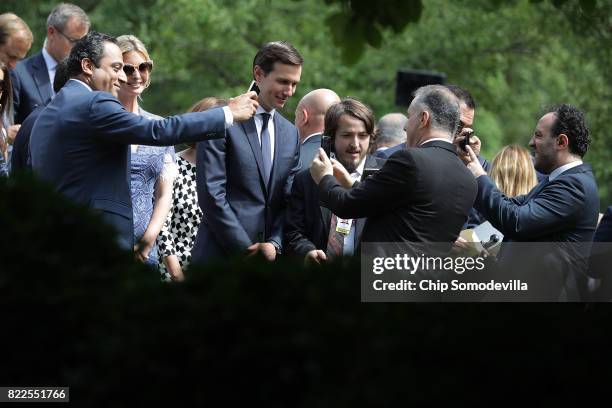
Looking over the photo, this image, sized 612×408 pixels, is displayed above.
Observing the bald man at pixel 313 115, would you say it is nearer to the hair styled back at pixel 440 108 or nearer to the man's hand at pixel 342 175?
the man's hand at pixel 342 175

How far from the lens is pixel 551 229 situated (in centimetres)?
704

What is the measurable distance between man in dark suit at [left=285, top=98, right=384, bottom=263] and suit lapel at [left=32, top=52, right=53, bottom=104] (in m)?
3.27

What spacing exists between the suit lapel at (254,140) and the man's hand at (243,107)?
0.50 metres

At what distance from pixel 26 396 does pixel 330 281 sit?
129 centimetres

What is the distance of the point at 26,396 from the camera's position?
419 centimetres

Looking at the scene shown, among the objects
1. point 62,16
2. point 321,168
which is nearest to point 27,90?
point 62,16

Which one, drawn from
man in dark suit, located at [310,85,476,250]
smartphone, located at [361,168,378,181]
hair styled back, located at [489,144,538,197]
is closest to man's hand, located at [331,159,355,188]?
smartphone, located at [361,168,378,181]

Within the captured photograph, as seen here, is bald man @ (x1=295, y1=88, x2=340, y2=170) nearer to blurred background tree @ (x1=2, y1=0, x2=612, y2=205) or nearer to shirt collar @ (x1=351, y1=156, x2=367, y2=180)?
shirt collar @ (x1=351, y1=156, x2=367, y2=180)

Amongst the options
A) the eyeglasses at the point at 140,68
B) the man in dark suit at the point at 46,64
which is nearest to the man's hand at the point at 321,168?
the eyeglasses at the point at 140,68

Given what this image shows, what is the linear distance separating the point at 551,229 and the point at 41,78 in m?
5.13

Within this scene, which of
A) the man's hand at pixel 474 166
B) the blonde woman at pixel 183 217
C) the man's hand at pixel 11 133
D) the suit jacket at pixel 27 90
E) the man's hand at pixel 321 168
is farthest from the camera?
the suit jacket at pixel 27 90

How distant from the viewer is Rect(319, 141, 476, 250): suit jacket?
6.12 metres

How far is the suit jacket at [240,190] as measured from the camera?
7.28 meters

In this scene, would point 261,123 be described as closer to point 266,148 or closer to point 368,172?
point 266,148
